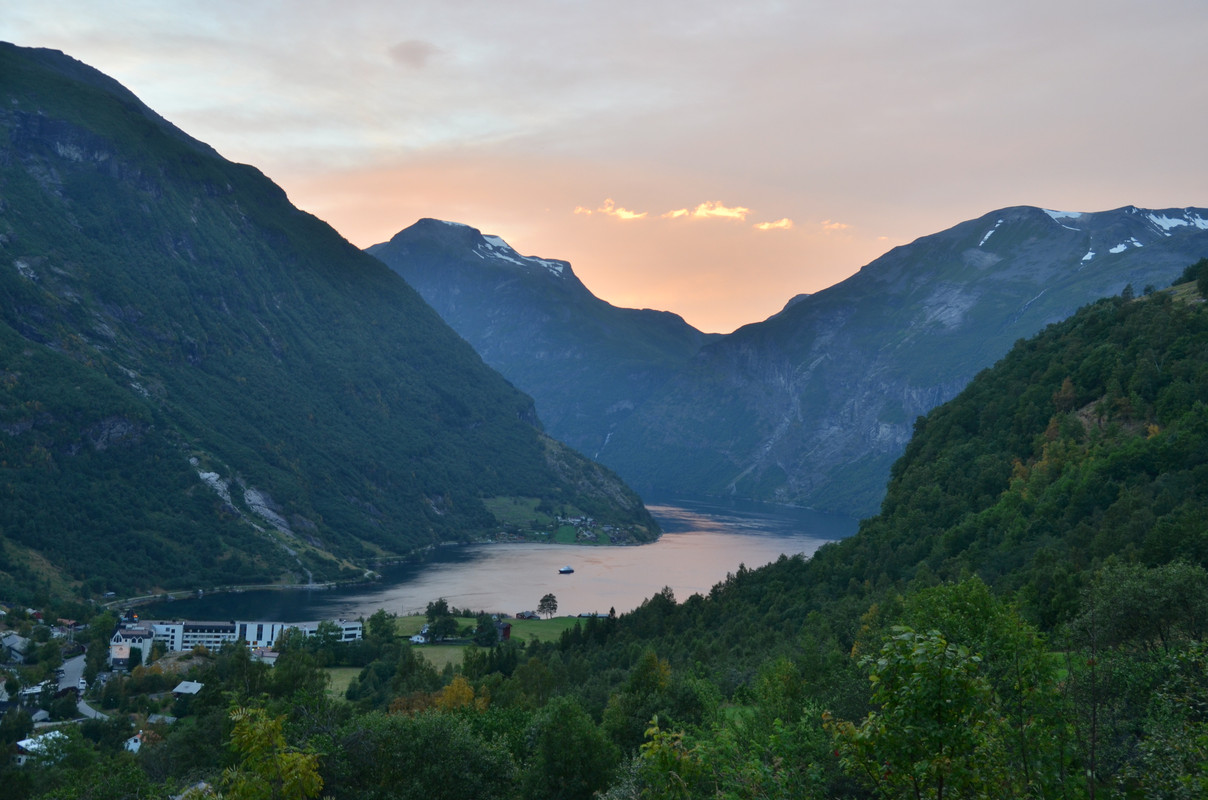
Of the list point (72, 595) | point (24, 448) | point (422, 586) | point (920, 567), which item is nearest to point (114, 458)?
point (24, 448)

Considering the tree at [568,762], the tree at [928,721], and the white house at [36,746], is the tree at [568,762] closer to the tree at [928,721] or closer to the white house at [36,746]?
the tree at [928,721]

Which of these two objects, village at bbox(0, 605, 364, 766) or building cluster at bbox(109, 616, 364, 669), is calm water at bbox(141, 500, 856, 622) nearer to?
village at bbox(0, 605, 364, 766)

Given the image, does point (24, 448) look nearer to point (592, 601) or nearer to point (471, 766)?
point (592, 601)

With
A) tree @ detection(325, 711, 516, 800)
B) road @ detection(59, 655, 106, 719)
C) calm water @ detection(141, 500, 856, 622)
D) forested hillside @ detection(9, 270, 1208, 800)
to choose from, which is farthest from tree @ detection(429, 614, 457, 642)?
tree @ detection(325, 711, 516, 800)

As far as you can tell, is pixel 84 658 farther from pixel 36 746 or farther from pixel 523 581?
pixel 523 581

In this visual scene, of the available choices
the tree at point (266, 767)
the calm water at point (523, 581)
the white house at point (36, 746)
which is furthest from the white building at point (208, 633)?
the tree at point (266, 767)

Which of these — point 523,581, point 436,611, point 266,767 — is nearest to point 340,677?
point 436,611
